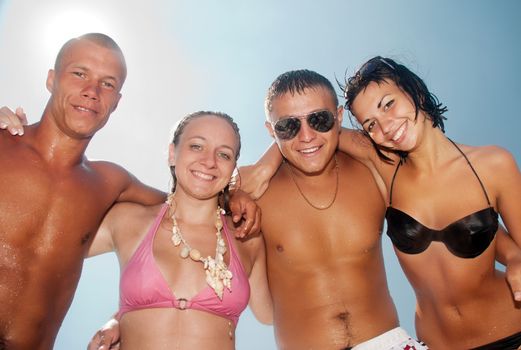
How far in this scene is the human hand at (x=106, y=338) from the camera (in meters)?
3.44

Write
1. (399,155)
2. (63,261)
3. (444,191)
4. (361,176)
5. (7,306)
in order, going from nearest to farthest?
(7,306) < (63,261) < (444,191) < (399,155) < (361,176)

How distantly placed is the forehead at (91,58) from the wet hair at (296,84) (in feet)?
6.08

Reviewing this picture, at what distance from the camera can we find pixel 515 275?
3195 mm

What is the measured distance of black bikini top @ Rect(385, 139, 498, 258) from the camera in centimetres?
379

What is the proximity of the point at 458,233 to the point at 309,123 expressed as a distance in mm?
1977

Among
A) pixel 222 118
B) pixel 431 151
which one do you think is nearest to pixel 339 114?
pixel 431 151

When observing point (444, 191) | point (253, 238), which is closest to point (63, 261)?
point (253, 238)

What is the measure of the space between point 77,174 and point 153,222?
1.01 meters

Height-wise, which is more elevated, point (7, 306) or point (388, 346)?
point (7, 306)

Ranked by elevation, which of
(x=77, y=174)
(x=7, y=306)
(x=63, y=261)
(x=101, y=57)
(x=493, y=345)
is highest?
(x=101, y=57)

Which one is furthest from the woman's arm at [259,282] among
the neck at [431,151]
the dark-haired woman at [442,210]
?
the neck at [431,151]

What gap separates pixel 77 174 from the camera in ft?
13.4

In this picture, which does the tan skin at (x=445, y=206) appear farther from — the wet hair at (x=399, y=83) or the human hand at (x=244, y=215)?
the human hand at (x=244, y=215)

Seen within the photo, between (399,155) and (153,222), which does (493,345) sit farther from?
(153,222)
